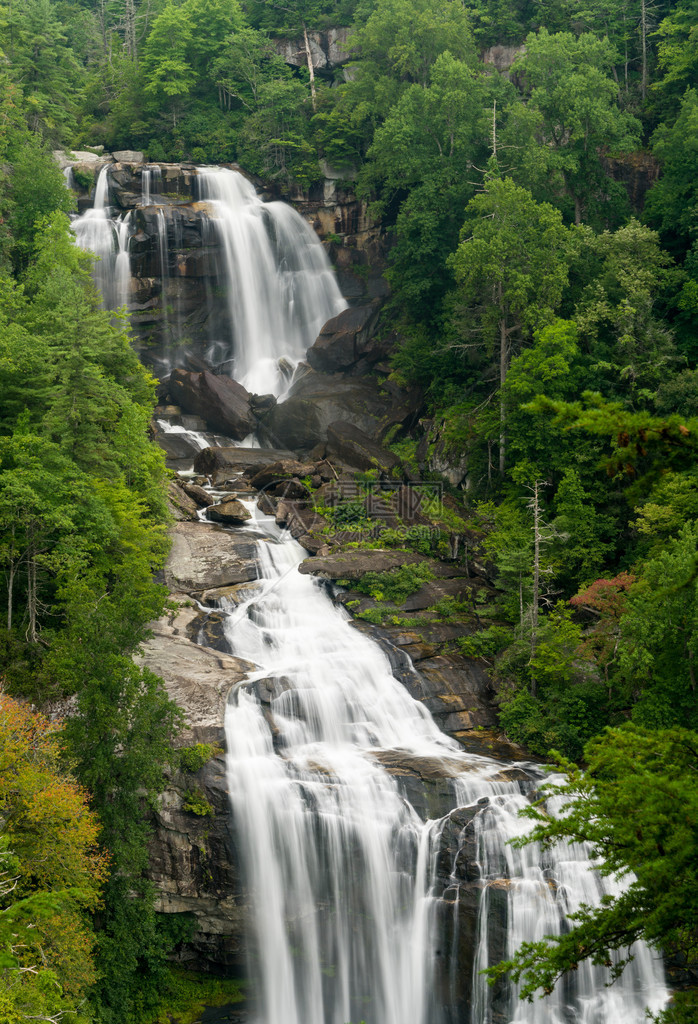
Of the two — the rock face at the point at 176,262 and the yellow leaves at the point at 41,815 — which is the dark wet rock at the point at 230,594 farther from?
the rock face at the point at 176,262

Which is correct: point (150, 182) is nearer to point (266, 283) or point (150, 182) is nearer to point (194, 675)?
point (266, 283)

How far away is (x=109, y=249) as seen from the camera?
47.8 meters

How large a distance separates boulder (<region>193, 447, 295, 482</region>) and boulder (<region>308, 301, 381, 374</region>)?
7.58m

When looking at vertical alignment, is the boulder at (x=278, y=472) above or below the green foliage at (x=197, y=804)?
above

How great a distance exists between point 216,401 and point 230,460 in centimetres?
486

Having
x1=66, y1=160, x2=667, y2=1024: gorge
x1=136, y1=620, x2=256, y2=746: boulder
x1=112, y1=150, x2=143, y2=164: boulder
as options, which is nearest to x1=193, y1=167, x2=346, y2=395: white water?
Answer: x1=112, y1=150, x2=143, y2=164: boulder

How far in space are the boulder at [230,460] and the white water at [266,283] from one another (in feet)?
23.1

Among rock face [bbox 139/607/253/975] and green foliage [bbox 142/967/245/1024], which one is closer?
green foliage [bbox 142/967/245/1024]

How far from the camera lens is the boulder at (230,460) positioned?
4047 cm

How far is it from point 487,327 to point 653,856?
30458 mm

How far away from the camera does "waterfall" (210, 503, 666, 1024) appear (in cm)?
2080

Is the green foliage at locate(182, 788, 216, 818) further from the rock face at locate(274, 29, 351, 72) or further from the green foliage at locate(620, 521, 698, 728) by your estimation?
the rock face at locate(274, 29, 351, 72)

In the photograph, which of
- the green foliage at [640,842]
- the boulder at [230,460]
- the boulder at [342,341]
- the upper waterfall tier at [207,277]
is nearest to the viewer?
the green foliage at [640,842]

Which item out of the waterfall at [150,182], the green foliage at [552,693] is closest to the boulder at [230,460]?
the green foliage at [552,693]
